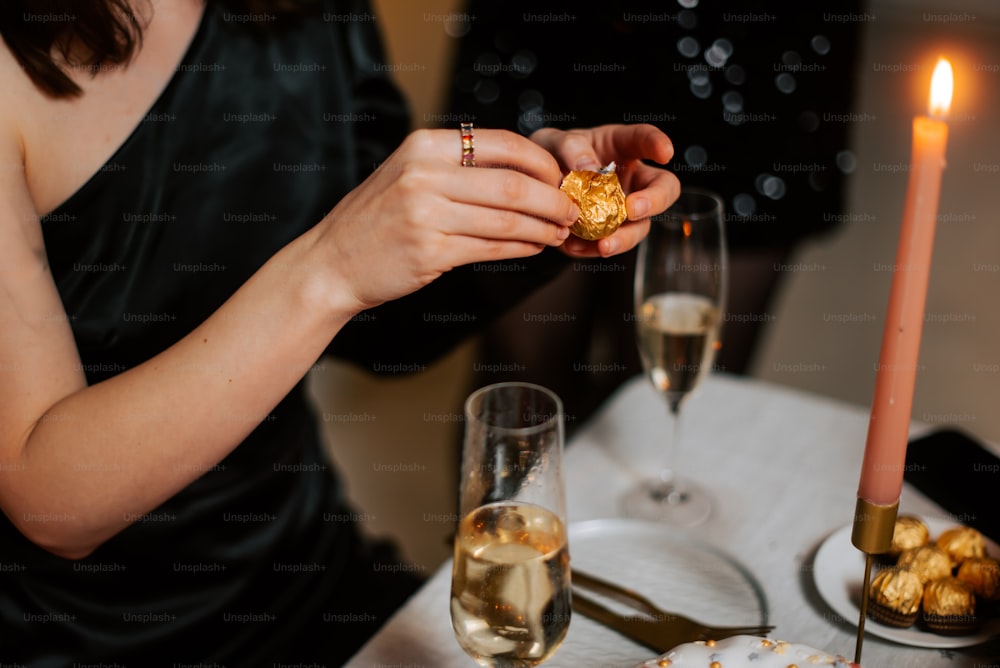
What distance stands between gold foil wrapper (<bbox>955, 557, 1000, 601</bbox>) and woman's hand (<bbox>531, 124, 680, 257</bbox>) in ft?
1.27

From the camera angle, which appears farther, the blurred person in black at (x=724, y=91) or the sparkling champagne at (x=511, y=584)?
the blurred person in black at (x=724, y=91)

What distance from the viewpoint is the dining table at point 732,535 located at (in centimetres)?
75

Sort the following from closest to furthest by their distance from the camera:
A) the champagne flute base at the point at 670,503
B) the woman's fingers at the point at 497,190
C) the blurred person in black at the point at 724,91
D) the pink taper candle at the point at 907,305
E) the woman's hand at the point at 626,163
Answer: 1. the pink taper candle at the point at 907,305
2. the woman's fingers at the point at 497,190
3. the woman's hand at the point at 626,163
4. the champagne flute base at the point at 670,503
5. the blurred person in black at the point at 724,91

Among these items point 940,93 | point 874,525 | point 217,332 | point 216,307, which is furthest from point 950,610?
point 216,307

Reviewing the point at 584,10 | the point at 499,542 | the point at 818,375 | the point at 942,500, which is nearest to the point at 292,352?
the point at 499,542

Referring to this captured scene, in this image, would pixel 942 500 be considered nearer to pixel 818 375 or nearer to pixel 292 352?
pixel 292 352

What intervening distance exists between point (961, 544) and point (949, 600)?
75 millimetres

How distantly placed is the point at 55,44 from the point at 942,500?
0.99 metres

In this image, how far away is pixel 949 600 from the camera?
73 cm

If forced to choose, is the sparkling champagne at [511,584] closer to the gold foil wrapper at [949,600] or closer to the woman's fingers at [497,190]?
the woman's fingers at [497,190]

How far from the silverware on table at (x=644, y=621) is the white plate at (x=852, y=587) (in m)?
0.08

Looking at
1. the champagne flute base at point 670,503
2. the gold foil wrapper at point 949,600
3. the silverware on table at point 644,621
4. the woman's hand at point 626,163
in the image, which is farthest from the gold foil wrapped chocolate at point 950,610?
the woman's hand at point 626,163

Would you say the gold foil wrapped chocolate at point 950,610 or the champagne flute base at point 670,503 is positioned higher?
the gold foil wrapped chocolate at point 950,610

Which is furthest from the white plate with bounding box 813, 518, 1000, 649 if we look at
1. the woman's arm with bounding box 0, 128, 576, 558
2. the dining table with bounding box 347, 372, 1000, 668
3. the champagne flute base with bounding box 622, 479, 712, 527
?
the woman's arm with bounding box 0, 128, 576, 558
